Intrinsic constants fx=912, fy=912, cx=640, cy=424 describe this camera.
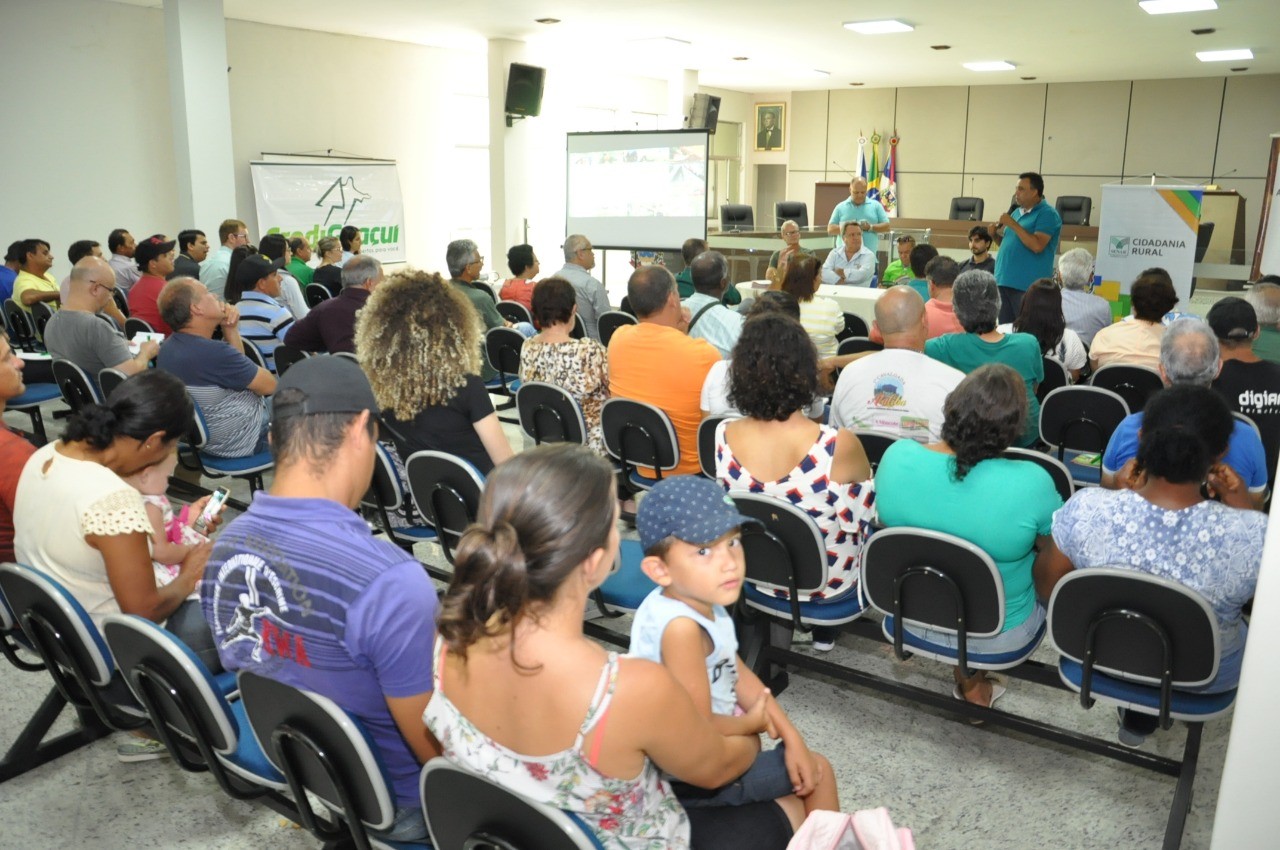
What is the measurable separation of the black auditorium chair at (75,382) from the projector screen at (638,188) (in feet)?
22.1

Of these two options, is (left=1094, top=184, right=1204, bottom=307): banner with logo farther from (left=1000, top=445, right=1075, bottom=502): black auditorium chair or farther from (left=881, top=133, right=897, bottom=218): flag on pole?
(left=881, top=133, right=897, bottom=218): flag on pole

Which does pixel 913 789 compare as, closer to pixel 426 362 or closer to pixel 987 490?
pixel 987 490

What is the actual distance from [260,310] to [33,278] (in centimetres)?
253

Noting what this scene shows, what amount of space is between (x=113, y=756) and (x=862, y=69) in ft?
43.5

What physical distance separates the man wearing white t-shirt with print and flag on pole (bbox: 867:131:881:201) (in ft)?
42.6

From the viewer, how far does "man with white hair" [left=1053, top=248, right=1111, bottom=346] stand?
17.7 feet

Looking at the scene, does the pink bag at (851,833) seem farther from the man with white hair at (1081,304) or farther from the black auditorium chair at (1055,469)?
the man with white hair at (1081,304)

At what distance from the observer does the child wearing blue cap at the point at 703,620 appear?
161cm

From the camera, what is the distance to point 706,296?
16.8 feet

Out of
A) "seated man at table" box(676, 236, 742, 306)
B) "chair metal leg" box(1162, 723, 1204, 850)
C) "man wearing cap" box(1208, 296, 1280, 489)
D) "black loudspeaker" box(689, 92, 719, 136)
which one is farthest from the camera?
"black loudspeaker" box(689, 92, 719, 136)

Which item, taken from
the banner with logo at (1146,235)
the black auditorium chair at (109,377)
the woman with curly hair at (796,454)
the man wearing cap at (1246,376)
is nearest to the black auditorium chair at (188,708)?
the woman with curly hair at (796,454)

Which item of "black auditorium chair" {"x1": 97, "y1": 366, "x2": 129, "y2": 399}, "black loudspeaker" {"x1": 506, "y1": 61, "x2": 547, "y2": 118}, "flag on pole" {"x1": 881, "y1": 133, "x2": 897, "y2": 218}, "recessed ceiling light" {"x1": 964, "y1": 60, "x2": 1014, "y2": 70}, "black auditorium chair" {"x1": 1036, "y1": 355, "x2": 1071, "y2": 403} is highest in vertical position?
"recessed ceiling light" {"x1": 964, "y1": 60, "x2": 1014, "y2": 70}

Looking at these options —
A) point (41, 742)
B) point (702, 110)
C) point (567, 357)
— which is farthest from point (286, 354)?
point (702, 110)

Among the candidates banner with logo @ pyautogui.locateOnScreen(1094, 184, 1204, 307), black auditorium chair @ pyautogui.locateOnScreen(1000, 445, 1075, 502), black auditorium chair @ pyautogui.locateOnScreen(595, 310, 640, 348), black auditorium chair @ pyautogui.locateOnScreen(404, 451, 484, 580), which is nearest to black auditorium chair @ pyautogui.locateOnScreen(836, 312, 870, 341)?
black auditorium chair @ pyautogui.locateOnScreen(595, 310, 640, 348)
